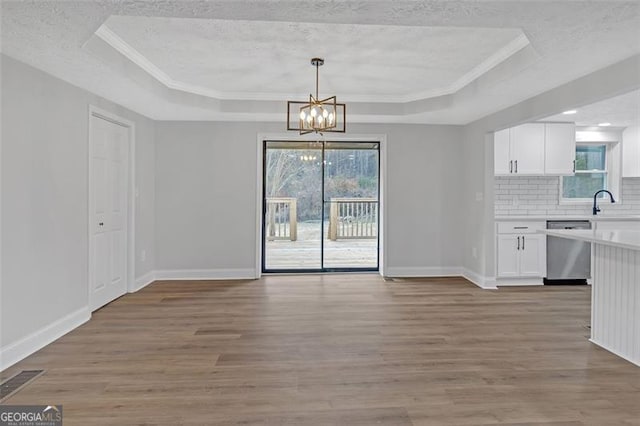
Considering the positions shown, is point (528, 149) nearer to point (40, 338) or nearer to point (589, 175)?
point (589, 175)

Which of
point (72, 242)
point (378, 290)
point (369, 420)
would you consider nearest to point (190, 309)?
A: point (72, 242)

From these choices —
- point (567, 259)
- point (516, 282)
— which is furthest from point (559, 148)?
point (516, 282)

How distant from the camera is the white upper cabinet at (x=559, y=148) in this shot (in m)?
5.29

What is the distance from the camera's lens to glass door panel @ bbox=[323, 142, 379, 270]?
5.76 metres

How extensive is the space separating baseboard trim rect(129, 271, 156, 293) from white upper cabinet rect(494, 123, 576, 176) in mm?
5043

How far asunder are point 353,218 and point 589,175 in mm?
3776

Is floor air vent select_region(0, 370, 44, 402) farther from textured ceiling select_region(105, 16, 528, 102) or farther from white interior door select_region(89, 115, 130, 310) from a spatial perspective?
textured ceiling select_region(105, 16, 528, 102)

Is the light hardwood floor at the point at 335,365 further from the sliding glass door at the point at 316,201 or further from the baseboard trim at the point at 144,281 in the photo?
the sliding glass door at the point at 316,201

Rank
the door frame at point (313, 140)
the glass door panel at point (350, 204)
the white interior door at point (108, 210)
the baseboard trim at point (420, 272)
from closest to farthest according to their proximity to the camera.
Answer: the white interior door at point (108, 210) < the door frame at point (313, 140) < the baseboard trim at point (420, 272) < the glass door panel at point (350, 204)

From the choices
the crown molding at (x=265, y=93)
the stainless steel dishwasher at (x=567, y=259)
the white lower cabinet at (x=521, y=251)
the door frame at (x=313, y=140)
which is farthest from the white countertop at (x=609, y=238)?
the door frame at (x=313, y=140)

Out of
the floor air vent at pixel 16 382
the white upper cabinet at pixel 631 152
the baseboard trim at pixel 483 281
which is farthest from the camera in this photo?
the white upper cabinet at pixel 631 152

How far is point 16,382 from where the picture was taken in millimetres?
2445

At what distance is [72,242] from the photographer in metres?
3.43

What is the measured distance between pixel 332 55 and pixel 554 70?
1864mm
